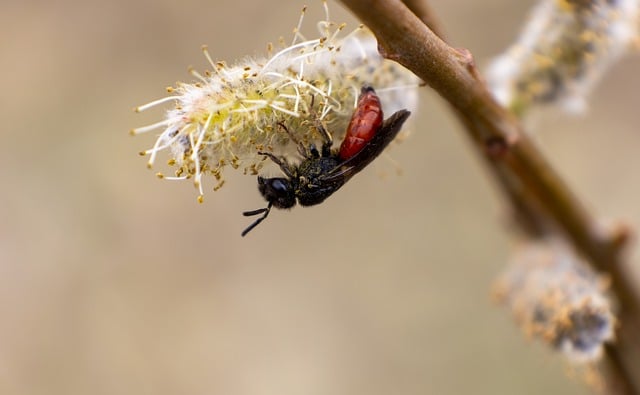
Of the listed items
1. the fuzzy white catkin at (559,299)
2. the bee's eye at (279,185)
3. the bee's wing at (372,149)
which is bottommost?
the fuzzy white catkin at (559,299)

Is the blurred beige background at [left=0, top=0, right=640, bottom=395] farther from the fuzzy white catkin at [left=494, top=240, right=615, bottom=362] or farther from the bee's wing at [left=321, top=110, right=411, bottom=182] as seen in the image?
the bee's wing at [left=321, top=110, right=411, bottom=182]

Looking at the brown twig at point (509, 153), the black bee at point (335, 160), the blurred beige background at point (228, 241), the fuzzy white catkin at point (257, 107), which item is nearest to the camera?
the brown twig at point (509, 153)

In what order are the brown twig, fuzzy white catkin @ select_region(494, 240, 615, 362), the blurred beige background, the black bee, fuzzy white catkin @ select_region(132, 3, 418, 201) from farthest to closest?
the blurred beige background < fuzzy white catkin @ select_region(494, 240, 615, 362) < the black bee < fuzzy white catkin @ select_region(132, 3, 418, 201) < the brown twig

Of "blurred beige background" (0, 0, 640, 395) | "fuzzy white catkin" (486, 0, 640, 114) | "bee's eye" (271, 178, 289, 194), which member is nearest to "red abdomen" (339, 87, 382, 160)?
"bee's eye" (271, 178, 289, 194)

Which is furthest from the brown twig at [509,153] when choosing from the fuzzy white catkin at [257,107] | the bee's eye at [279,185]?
the bee's eye at [279,185]

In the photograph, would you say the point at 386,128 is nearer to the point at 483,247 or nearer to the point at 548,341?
the point at 548,341

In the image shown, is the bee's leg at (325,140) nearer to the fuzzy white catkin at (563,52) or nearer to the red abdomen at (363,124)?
the red abdomen at (363,124)

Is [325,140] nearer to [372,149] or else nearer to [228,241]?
[372,149]
